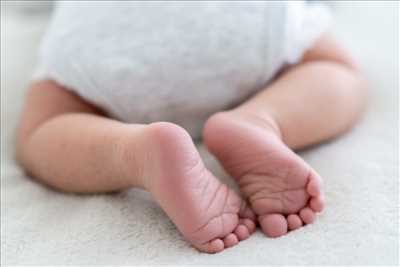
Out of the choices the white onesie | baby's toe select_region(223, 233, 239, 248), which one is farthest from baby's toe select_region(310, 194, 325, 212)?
the white onesie

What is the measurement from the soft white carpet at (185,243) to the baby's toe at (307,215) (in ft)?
0.03

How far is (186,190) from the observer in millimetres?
666

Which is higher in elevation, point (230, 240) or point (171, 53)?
point (171, 53)

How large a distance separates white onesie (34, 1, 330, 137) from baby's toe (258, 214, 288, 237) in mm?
268

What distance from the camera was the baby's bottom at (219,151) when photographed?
0.67 m

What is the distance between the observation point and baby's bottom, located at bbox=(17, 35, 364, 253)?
2.20 feet

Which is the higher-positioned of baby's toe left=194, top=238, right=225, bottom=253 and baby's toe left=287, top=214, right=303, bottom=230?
baby's toe left=287, top=214, right=303, bottom=230

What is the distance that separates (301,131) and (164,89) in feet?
0.69

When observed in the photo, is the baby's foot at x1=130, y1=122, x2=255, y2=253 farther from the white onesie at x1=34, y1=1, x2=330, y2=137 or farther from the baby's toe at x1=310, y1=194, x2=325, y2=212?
the white onesie at x1=34, y1=1, x2=330, y2=137

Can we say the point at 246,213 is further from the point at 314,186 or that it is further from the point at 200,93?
the point at 200,93

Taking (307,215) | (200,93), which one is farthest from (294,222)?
(200,93)

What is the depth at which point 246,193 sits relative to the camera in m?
0.76

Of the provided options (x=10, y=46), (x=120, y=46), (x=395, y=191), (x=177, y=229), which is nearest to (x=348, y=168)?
(x=395, y=191)

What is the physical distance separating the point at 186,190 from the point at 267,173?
12 cm
